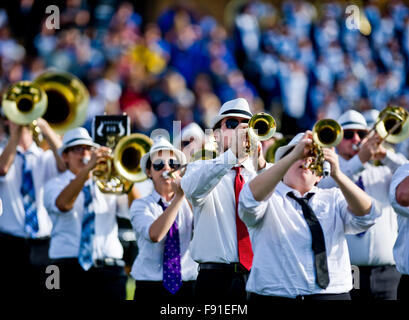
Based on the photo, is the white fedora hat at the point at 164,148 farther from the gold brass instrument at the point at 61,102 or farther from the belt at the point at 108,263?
the gold brass instrument at the point at 61,102

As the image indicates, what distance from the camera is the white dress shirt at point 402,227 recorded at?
195 inches

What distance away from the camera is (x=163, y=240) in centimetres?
595

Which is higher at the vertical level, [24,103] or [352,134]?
[24,103]

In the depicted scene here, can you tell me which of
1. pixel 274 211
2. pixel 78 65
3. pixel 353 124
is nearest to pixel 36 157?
pixel 353 124

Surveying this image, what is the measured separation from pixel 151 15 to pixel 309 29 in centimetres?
354

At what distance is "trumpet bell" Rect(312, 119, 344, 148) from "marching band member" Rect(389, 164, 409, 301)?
69cm

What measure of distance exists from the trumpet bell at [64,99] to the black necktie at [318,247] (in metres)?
3.97

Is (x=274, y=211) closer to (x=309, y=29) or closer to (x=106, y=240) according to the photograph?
(x=106, y=240)

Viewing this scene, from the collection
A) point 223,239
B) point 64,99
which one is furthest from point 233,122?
point 64,99

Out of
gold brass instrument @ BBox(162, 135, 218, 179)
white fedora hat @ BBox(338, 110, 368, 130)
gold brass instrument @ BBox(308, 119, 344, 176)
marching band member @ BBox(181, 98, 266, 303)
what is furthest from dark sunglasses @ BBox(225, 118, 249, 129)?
white fedora hat @ BBox(338, 110, 368, 130)

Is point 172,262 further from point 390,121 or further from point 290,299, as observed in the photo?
point 390,121

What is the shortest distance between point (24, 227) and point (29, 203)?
0.26 metres

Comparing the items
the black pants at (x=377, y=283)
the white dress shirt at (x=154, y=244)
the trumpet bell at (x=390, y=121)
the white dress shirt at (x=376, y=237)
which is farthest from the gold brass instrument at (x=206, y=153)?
the black pants at (x=377, y=283)

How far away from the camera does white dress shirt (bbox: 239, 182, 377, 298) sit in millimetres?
4531
